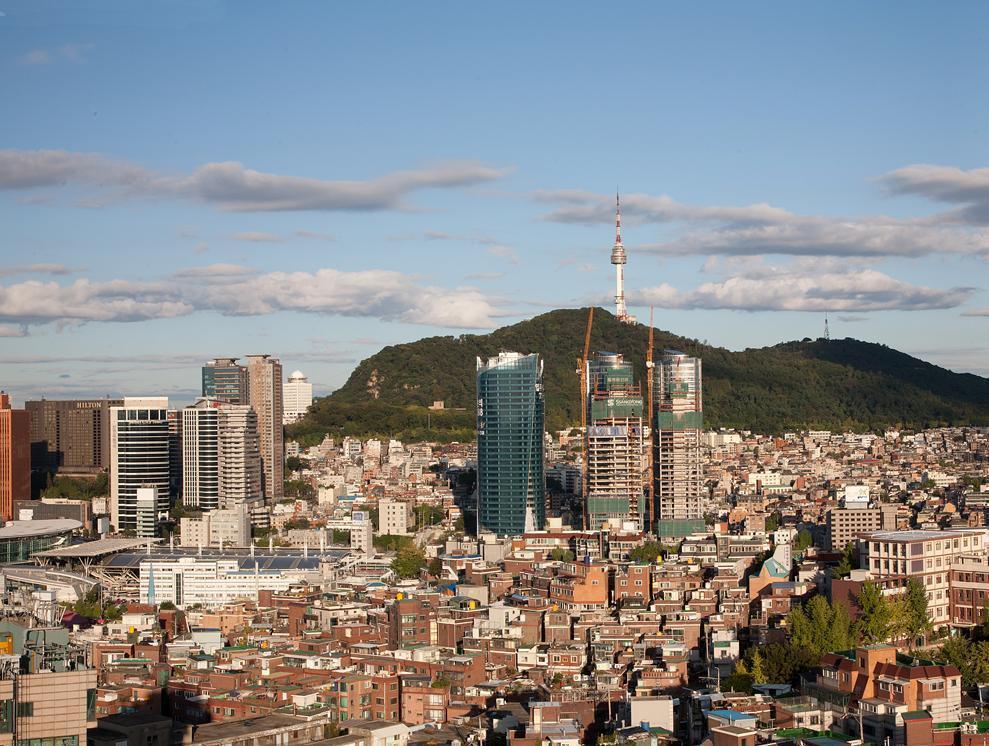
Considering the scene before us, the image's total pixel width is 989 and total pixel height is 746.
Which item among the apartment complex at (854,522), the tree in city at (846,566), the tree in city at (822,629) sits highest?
the apartment complex at (854,522)

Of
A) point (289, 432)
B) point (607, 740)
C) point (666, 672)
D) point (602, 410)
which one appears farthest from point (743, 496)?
point (607, 740)

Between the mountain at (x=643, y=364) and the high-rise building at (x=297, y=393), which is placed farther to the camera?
the high-rise building at (x=297, y=393)

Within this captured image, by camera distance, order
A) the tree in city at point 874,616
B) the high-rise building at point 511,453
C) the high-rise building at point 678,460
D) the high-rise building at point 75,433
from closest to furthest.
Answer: the tree in city at point 874,616
the high-rise building at point 678,460
the high-rise building at point 511,453
the high-rise building at point 75,433

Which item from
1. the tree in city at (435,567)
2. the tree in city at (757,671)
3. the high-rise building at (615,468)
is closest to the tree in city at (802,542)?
the high-rise building at (615,468)

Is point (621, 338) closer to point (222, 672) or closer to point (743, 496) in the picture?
point (743, 496)

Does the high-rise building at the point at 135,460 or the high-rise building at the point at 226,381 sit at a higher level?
the high-rise building at the point at 226,381

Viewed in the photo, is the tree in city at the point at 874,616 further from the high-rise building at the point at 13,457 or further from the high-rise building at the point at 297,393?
the high-rise building at the point at 297,393

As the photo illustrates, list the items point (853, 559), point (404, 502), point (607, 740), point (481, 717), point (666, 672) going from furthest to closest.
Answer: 1. point (404, 502)
2. point (853, 559)
3. point (666, 672)
4. point (481, 717)
5. point (607, 740)
